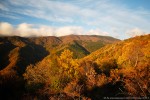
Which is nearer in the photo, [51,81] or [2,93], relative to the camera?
[51,81]

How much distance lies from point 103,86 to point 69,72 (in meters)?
12.8

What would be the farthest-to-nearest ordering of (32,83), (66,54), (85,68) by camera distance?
(85,68) → (66,54) → (32,83)

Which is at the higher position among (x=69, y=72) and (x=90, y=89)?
(x=69, y=72)

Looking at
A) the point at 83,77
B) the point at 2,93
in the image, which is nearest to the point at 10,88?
the point at 2,93

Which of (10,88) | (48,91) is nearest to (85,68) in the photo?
(48,91)

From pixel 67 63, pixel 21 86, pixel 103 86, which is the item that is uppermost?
pixel 67 63

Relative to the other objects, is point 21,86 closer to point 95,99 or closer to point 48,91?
point 48,91

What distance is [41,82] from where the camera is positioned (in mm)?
61469

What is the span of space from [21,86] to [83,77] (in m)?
26.8

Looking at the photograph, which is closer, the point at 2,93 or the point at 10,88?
the point at 2,93

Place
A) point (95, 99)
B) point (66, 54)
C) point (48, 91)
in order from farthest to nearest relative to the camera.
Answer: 1. point (66, 54)
2. point (48, 91)
3. point (95, 99)

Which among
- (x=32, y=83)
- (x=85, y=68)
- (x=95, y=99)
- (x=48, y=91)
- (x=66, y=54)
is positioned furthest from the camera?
(x=85, y=68)

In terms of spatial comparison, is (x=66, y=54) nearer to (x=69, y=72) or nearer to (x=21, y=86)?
(x=69, y=72)

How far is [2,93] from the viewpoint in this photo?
202ft
